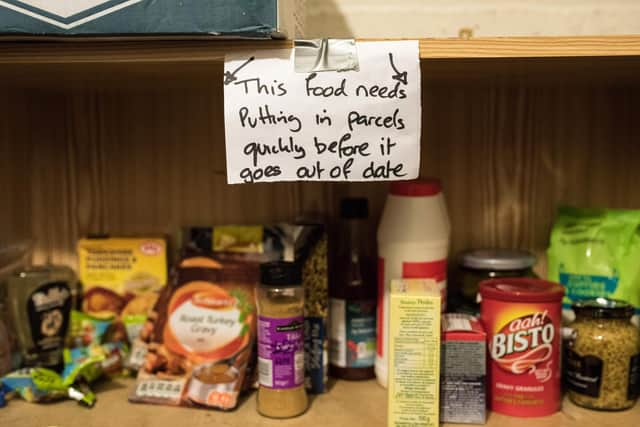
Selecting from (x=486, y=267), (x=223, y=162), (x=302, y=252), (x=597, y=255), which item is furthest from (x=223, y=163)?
(x=597, y=255)

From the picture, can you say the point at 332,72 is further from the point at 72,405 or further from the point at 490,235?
the point at 72,405

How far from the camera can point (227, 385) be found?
0.83 meters

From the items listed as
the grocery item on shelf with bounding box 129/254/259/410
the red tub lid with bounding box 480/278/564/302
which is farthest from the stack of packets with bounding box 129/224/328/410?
the red tub lid with bounding box 480/278/564/302

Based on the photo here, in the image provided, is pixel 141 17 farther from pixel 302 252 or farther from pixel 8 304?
pixel 8 304

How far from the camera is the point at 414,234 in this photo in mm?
839

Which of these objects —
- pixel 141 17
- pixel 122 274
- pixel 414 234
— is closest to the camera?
pixel 141 17

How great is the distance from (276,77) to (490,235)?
19.6 inches

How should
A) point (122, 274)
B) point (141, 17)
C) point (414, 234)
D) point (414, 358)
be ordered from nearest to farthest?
point (141, 17) < point (414, 358) < point (414, 234) < point (122, 274)

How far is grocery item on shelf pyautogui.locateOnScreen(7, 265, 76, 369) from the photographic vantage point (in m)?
0.91

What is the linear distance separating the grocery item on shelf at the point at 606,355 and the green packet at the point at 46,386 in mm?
664

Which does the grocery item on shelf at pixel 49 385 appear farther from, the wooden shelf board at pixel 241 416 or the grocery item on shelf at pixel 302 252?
the grocery item on shelf at pixel 302 252

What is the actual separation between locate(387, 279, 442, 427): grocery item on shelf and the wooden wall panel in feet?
0.95

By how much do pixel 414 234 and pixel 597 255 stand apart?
0.29 m

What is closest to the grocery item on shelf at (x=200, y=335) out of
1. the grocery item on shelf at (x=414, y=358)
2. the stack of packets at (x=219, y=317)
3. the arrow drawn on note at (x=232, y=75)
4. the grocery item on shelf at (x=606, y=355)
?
the stack of packets at (x=219, y=317)
